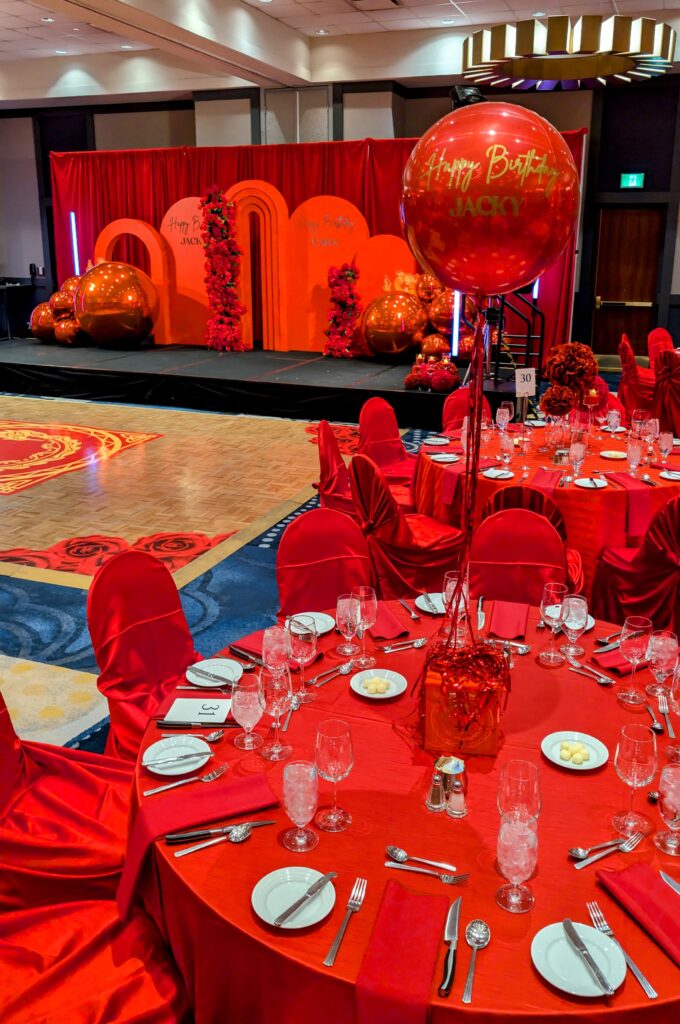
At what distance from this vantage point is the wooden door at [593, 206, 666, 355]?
37.7 ft

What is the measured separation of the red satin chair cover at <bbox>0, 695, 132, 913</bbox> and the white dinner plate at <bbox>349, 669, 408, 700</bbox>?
0.70m

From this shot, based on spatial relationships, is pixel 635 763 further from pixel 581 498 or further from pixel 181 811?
pixel 581 498

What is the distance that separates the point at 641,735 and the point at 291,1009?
33.8 inches

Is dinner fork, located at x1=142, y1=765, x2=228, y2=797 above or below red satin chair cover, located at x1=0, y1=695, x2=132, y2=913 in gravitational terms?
above

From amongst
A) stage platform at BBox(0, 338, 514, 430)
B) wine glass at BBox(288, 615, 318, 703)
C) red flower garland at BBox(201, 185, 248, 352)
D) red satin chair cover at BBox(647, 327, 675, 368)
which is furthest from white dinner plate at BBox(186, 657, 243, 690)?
red flower garland at BBox(201, 185, 248, 352)

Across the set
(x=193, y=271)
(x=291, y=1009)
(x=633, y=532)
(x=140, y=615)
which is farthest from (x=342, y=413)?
(x=291, y=1009)

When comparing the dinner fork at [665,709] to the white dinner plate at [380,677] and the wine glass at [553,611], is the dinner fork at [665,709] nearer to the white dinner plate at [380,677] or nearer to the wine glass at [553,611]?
the wine glass at [553,611]

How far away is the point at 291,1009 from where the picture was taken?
4.77 ft

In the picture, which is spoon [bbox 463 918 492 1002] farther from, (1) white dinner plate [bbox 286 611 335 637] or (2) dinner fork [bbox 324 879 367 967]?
(1) white dinner plate [bbox 286 611 335 637]

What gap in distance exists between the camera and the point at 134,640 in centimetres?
269

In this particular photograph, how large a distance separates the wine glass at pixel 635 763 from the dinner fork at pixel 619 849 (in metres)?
0.02

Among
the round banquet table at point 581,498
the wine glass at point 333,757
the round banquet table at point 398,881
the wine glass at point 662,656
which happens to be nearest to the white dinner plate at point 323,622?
the round banquet table at point 398,881

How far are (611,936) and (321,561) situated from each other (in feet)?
6.27

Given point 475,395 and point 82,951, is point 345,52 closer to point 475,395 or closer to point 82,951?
point 475,395
